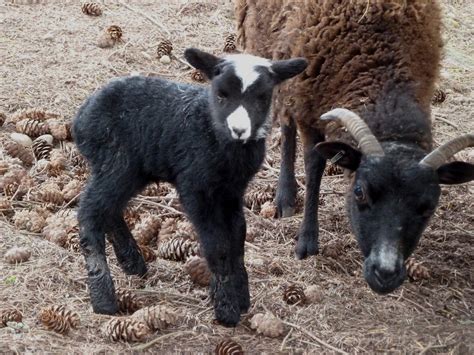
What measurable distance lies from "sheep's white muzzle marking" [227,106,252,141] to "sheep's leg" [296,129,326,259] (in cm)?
180

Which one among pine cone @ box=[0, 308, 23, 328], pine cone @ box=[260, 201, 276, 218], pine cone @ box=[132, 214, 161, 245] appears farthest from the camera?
pine cone @ box=[260, 201, 276, 218]

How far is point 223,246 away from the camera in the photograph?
502cm

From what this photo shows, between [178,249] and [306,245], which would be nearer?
[178,249]

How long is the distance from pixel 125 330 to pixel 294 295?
1.30 m

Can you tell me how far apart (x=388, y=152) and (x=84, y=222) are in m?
2.05

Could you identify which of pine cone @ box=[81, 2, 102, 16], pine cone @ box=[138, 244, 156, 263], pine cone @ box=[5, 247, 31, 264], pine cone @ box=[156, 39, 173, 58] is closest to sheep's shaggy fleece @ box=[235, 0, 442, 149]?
pine cone @ box=[138, 244, 156, 263]

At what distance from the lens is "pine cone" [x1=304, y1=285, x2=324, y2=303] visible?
559cm

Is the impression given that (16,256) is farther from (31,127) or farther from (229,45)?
(229,45)

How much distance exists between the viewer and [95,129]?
17.2 ft

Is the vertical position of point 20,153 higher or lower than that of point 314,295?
lower

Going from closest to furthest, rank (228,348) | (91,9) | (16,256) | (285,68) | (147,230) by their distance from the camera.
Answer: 1. (228,348)
2. (285,68)
3. (16,256)
4. (147,230)
5. (91,9)

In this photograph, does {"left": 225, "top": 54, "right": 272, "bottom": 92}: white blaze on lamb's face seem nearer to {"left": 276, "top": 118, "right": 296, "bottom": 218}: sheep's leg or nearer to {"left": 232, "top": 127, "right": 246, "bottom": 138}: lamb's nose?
{"left": 232, "top": 127, "right": 246, "bottom": 138}: lamb's nose

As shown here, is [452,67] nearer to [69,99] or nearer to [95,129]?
[69,99]

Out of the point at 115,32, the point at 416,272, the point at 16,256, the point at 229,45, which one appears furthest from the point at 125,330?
the point at 115,32
